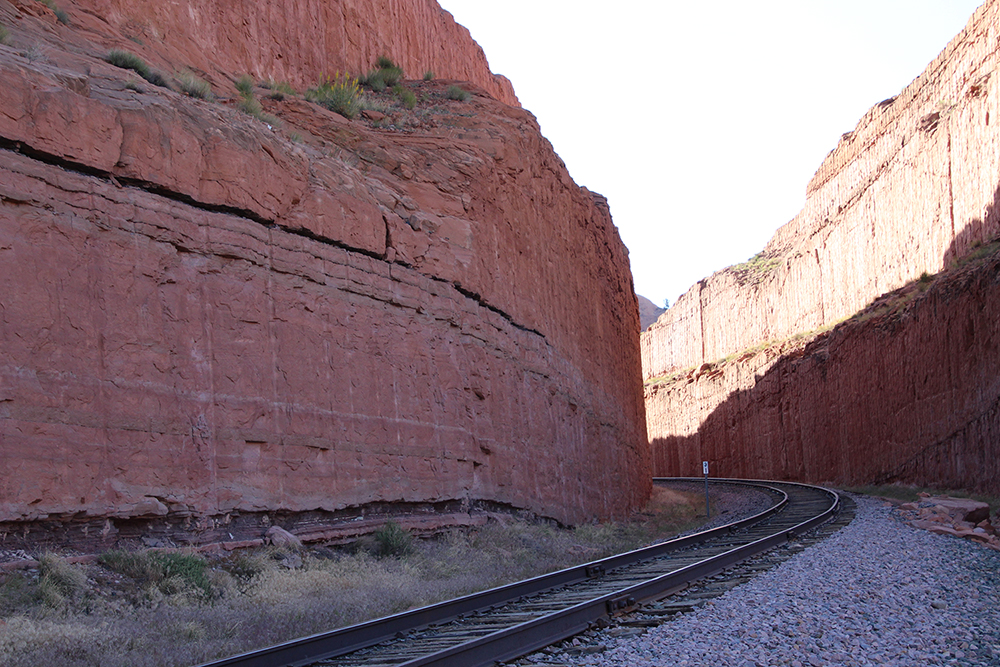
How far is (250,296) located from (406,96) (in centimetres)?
1132

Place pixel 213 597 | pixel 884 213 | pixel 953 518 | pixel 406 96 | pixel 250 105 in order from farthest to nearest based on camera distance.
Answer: pixel 884 213, pixel 406 96, pixel 953 518, pixel 250 105, pixel 213 597

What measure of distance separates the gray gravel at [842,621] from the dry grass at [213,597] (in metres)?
2.78

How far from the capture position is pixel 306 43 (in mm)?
22000

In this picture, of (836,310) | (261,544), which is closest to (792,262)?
(836,310)

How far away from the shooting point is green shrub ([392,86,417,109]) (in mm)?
21391

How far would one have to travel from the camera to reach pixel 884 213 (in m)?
38.8

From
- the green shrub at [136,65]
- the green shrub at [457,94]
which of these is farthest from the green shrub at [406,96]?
the green shrub at [136,65]

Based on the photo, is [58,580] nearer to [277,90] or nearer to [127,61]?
[127,61]

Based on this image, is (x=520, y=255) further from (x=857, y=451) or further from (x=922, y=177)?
(x=922, y=177)

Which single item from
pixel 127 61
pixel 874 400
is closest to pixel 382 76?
pixel 127 61

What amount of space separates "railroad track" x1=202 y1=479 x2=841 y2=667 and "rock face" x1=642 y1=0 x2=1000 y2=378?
23.5m

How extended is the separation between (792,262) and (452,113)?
33.1 meters

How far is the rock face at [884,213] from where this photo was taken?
3053cm

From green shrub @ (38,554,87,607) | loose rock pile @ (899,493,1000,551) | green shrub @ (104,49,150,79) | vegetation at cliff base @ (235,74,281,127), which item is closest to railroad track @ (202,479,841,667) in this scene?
green shrub @ (38,554,87,607)
